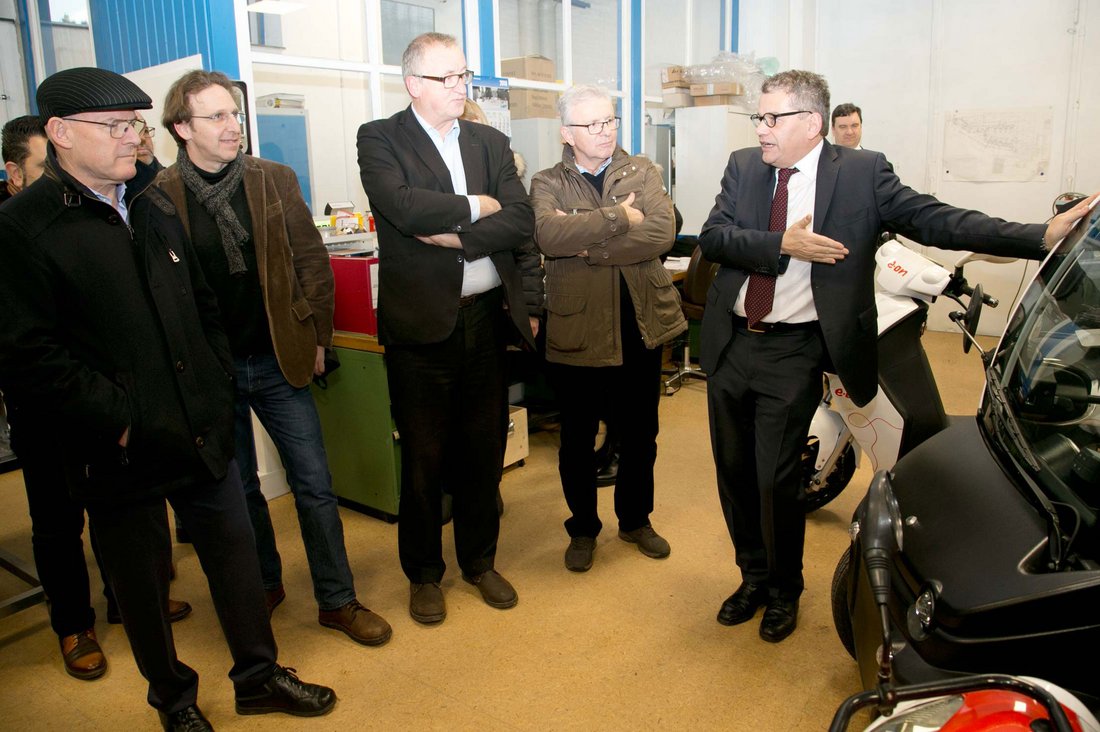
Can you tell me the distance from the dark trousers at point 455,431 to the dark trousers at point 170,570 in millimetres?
589

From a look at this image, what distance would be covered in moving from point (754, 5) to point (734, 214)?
5702mm

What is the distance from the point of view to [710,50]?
7398mm

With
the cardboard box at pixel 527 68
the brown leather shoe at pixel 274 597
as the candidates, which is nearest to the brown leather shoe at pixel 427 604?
the brown leather shoe at pixel 274 597

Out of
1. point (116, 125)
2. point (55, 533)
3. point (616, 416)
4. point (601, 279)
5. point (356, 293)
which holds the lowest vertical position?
point (55, 533)

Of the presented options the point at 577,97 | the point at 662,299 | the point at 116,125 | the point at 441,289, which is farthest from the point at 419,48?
the point at 662,299

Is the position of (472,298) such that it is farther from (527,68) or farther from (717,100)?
(717,100)

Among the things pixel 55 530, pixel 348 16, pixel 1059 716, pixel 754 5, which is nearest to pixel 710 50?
pixel 754 5

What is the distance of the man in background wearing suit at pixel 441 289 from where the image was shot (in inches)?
91.8

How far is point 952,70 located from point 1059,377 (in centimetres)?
589

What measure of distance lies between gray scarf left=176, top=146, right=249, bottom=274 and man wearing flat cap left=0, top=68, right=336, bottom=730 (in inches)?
9.7

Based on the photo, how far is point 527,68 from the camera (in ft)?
17.0

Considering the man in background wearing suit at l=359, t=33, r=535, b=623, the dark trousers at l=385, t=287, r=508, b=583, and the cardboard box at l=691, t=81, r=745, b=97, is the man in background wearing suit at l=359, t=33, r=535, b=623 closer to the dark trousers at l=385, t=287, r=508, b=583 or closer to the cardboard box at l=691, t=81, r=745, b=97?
the dark trousers at l=385, t=287, r=508, b=583

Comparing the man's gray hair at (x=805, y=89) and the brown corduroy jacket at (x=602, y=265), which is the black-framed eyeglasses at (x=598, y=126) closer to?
the brown corduroy jacket at (x=602, y=265)

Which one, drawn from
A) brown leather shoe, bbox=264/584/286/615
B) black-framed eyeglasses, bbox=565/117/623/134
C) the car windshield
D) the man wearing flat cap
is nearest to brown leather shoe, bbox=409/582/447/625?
brown leather shoe, bbox=264/584/286/615
